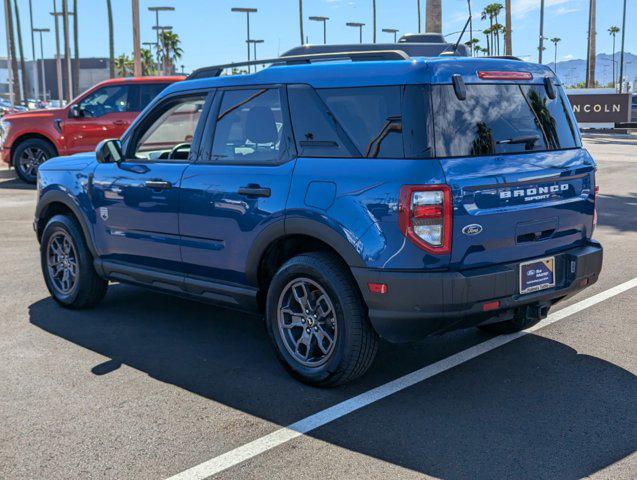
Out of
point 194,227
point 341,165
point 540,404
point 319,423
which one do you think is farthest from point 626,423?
point 194,227

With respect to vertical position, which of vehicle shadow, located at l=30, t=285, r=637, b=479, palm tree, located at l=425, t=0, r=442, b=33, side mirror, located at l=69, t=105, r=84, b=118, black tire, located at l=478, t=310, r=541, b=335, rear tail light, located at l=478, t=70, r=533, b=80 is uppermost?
palm tree, located at l=425, t=0, r=442, b=33

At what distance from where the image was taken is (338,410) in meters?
4.49

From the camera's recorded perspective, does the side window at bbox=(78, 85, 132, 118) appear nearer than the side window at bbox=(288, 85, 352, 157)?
No

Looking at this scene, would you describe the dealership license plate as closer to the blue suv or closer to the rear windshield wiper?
the blue suv

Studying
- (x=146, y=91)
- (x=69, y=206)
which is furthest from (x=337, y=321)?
(x=146, y=91)

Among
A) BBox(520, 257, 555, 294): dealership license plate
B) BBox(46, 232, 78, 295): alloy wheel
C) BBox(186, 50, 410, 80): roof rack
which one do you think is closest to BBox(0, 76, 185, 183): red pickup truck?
BBox(46, 232, 78, 295): alloy wheel

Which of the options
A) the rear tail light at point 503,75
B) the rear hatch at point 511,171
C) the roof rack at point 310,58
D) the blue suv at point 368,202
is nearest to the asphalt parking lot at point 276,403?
the blue suv at point 368,202

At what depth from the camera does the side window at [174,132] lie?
588 centimetres

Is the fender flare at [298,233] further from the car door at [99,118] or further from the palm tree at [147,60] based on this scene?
the palm tree at [147,60]

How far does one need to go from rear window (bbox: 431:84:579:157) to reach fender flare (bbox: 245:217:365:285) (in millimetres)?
715

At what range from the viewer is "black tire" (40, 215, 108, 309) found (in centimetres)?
658

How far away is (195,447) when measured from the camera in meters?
4.02

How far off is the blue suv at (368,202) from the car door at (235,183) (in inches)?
0.4

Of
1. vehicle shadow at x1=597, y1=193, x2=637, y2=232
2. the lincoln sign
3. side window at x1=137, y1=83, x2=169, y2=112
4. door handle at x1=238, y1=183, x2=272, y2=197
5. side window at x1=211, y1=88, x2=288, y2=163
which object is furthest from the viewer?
the lincoln sign
